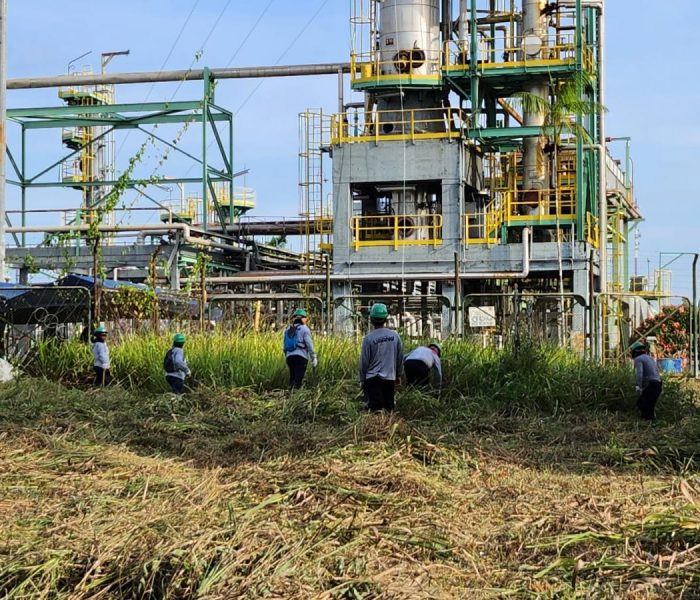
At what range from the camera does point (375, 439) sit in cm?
1006

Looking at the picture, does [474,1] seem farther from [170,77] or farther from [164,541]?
[164,541]

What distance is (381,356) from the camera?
12.3m

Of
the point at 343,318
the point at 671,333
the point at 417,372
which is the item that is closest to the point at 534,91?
the point at 671,333

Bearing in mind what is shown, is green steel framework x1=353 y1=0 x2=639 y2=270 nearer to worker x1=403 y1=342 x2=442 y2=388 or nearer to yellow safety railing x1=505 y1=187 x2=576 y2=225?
yellow safety railing x1=505 y1=187 x2=576 y2=225

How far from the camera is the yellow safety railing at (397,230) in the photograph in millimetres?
29078

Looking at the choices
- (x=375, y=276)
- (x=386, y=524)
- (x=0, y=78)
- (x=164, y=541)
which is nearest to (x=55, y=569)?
(x=164, y=541)

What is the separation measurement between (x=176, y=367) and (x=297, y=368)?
1.78 metres

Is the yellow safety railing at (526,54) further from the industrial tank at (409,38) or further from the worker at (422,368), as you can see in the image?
the worker at (422,368)

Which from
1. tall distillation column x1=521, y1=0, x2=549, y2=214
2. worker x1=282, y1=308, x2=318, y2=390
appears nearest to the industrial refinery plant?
tall distillation column x1=521, y1=0, x2=549, y2=214

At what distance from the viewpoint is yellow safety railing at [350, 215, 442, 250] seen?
29.1 metres

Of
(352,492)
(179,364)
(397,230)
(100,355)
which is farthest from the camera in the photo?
(397,230)

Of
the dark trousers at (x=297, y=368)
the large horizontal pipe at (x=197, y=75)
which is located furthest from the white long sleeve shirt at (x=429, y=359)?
the large horizontal pipe at (x=197, y=75)

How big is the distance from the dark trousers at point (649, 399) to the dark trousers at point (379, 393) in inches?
139

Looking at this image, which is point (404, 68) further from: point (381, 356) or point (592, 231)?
point (381, 356)
